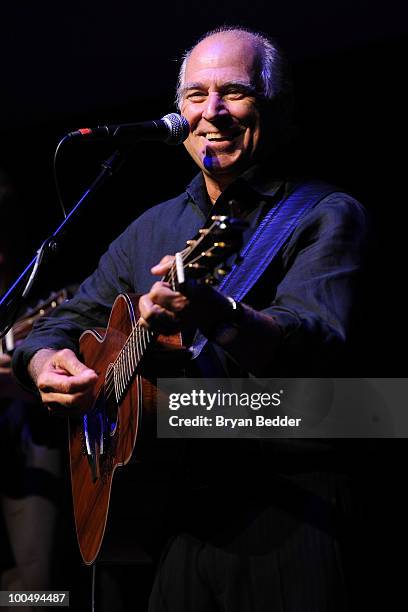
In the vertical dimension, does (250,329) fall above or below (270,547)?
above

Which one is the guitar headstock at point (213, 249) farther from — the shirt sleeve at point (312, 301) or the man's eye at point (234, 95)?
the man's eye at point (234, 95)

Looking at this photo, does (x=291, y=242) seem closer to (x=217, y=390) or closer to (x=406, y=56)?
(x=217, y=390)

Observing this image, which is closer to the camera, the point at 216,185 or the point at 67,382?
the point at 67,382

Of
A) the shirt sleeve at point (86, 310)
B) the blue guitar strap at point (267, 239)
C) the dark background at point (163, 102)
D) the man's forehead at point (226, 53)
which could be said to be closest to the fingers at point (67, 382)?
the shirt sleeve at point (86, 310)

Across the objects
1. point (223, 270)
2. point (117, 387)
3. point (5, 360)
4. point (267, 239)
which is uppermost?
point (267, 239)

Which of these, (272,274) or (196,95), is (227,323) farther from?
(196,95)

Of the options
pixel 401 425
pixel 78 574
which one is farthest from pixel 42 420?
pixel 401 425

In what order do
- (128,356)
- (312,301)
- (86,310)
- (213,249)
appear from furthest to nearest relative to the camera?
(86,310), (128,356), (312,301), (213,249)

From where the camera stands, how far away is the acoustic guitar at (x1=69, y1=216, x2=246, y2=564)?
60.4 inches

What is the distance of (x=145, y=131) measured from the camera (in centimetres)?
207

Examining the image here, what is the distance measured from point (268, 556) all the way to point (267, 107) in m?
1.25

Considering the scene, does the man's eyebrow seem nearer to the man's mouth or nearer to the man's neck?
the man's mouth

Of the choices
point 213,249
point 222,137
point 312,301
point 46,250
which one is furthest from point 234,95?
point 213,249

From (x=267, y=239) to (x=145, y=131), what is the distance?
433 mm
